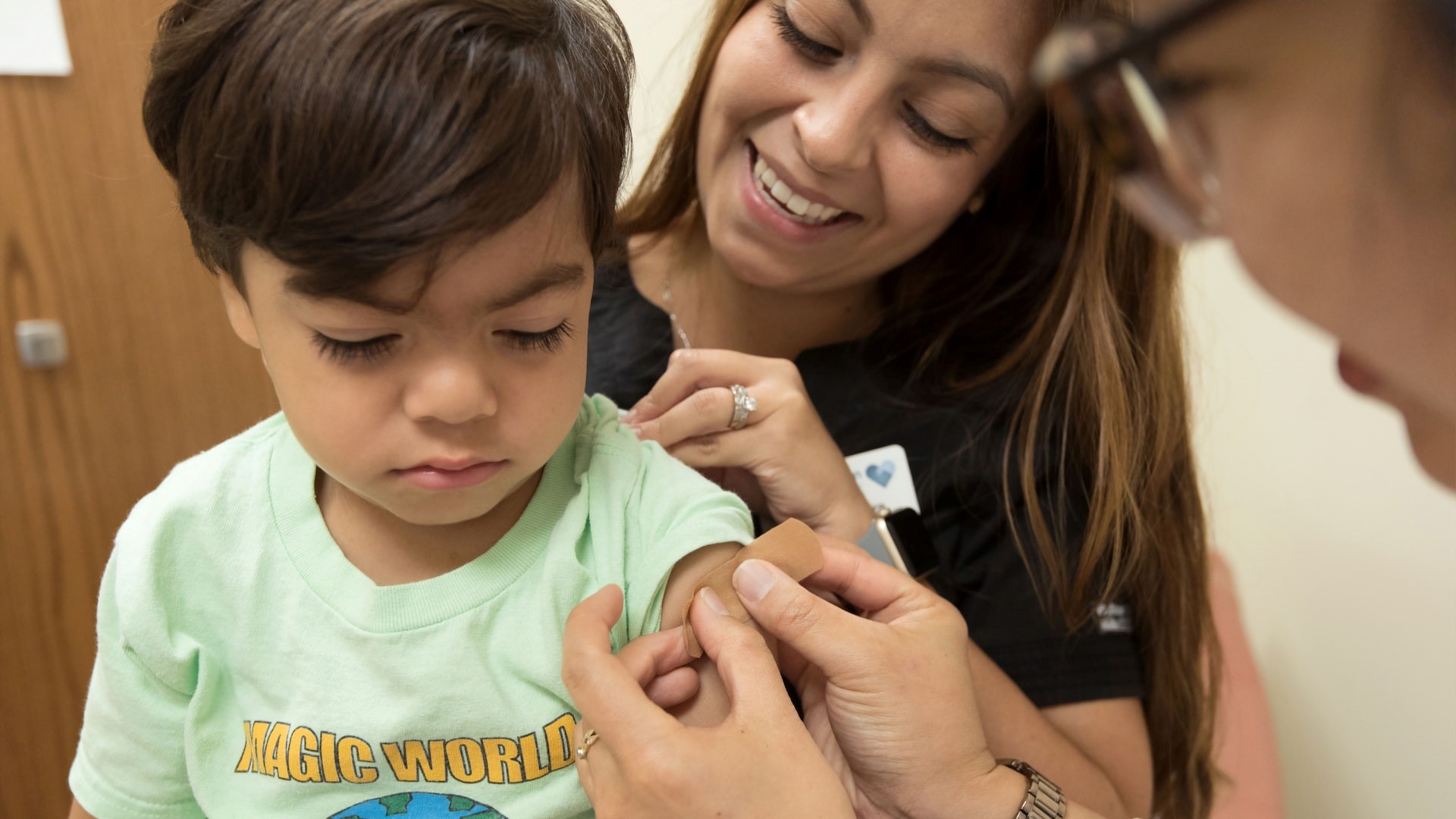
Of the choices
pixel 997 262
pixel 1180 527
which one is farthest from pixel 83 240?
pixel 1180 527

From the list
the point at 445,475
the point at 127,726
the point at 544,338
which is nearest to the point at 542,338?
the point at 544,338

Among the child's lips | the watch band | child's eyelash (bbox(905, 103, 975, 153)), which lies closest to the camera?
the child's lips

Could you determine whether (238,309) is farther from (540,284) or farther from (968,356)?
(968,356)

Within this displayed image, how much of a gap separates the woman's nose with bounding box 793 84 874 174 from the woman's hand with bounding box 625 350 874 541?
224 millimetres

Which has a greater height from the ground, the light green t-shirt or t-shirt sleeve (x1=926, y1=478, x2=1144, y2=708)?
the light green t-shirt

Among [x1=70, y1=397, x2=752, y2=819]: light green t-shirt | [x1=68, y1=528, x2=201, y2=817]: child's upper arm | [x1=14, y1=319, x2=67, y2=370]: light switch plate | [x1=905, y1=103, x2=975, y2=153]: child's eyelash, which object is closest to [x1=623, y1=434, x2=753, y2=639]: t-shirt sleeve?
[x1=70, y1=397, x2=752, y2=819]: light green t-shirt

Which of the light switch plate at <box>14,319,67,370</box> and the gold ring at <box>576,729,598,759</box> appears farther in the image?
the light switch plate at <box>14,319,67,370</box>

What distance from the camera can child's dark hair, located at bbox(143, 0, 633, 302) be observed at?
0.58 metres

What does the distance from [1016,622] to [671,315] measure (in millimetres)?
587

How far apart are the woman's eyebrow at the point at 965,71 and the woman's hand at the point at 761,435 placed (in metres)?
0.34

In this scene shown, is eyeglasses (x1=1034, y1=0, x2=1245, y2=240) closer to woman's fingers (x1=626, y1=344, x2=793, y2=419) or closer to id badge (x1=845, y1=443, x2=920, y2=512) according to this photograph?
woman's fingers (x1=626, y1=344, x2=793, y2=419)

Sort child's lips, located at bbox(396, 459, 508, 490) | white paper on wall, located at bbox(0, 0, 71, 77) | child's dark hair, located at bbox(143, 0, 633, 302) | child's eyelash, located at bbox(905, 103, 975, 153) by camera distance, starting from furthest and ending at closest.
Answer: white paper on wall, located at bbox(0, 0, 71, 77) → child's eyelash, located at bbox(905, 103, 975, 153) → child's lips, located at bbox(396, 459, 508, 490) → child's dark hair, located at bbox(143, 0, 633, 302)

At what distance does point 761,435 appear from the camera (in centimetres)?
96

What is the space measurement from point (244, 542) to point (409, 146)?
0.39 metres
